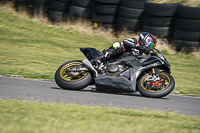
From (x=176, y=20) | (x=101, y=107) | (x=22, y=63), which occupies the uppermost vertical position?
(x=176, y=20)

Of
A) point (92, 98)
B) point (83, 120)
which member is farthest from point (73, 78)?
point (83, 120)

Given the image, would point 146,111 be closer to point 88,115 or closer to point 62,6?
point 88,115

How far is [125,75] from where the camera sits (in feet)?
21.0

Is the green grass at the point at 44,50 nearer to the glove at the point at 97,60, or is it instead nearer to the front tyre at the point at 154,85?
the front tyre at the point at 154,85

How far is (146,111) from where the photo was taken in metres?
5.11

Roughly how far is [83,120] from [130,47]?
9.52 feet

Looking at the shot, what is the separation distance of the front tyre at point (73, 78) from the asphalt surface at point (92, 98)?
138 mm

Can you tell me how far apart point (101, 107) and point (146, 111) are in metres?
0.81

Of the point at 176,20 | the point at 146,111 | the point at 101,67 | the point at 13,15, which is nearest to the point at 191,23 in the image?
the point at 176,20

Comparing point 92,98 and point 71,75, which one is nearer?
point 92,98

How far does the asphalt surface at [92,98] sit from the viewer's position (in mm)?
5582

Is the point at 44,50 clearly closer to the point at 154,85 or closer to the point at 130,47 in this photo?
the point at 130,47

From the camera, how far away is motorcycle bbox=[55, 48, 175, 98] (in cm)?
631

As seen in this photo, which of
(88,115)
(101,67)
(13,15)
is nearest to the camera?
(88,115)
